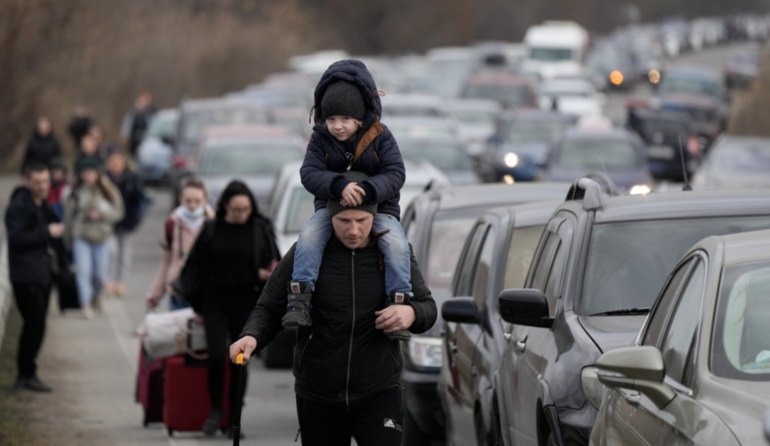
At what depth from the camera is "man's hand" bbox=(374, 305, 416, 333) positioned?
5809 mm

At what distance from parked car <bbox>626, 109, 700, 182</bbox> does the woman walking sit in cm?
1503

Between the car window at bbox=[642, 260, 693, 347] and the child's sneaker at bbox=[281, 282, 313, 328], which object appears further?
the child's sneaker at bbox=[281, 282, 313, 328]

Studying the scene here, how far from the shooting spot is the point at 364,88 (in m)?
5.95

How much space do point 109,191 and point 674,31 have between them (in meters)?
87.1

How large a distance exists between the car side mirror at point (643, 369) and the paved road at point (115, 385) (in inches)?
230

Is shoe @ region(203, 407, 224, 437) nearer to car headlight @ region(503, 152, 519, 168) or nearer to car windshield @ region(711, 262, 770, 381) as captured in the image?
car windshield @ region(711, 262, 770, 381)

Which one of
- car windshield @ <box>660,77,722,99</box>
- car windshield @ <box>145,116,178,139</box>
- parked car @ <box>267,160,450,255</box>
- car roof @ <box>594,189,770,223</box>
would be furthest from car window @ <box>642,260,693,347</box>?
car windshield @ <box>660,77,722,99</box>

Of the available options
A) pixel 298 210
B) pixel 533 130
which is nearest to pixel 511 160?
pixel 533 130

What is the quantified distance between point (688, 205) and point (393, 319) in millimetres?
1916

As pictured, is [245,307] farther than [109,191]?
No

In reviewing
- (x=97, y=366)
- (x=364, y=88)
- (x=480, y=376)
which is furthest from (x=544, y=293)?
(x=97, y=366)

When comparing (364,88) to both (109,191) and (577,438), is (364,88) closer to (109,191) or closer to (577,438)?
(577,438)

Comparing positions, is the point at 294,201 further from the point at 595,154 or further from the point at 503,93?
the point at 503,93

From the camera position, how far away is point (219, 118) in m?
27.2
